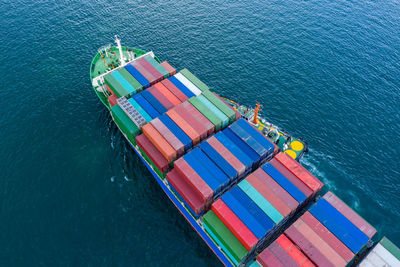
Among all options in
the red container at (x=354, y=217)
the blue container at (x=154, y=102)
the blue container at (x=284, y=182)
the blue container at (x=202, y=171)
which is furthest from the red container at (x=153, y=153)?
the red container at (x=354, y=217)

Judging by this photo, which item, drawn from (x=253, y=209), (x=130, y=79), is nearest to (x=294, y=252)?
(x=253, y=209)

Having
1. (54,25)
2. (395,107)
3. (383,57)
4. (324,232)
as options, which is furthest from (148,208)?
(383,57)

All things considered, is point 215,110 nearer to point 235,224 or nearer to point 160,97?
point 160,97

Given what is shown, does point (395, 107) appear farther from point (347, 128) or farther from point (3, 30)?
point (3, 30)

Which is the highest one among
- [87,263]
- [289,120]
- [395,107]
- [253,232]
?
[395,107]

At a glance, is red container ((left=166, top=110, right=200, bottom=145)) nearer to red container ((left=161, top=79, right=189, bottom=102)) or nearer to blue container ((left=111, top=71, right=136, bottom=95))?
red container ((left=161, top=79, right=189, bottom=102))

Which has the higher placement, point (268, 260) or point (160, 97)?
point (160, 97)

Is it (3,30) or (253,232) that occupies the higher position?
(253,232)
